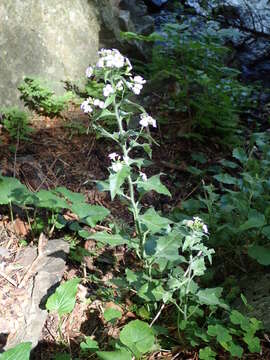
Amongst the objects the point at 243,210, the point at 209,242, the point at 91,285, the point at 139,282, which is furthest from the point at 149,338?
the point at 243,210

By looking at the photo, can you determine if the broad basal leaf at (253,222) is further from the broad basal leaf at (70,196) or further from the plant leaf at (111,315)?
the broad basal leaf at (70,196)

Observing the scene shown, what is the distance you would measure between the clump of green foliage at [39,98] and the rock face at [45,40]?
0.08m

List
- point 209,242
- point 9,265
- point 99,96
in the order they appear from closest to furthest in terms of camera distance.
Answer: point 9,265
point 209,242
point 99,96

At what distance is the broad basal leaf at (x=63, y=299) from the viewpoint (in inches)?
82.3

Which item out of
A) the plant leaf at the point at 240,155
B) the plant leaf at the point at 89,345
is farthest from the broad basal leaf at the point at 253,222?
the plant leaf at the point at 89,345

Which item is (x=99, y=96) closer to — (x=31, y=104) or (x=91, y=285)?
(x=31, y=104)

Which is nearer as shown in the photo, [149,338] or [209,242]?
[149,338]

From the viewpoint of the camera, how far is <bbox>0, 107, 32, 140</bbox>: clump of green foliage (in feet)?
11.5

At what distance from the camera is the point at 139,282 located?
2250 mm

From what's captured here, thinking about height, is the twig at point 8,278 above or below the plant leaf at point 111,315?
above

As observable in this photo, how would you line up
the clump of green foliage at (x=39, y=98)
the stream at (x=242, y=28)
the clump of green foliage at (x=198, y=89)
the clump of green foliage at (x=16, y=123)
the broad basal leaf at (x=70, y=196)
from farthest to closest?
the stream at (x=242, y=28), the clump of green foliage at (x=198, y=89), the clump of green foliage at (x=39, y=98), the clump of green foliage at (x=16, y=123), the broad basal leaf at (x=70, y=196)

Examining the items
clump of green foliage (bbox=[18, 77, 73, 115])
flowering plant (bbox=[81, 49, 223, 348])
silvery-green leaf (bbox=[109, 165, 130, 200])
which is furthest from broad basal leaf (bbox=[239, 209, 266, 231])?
clump of green foliage (bbox=[18, 77, 73, 115])

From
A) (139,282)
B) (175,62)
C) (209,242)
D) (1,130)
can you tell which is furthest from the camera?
(175,62)

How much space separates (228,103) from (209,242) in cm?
190
